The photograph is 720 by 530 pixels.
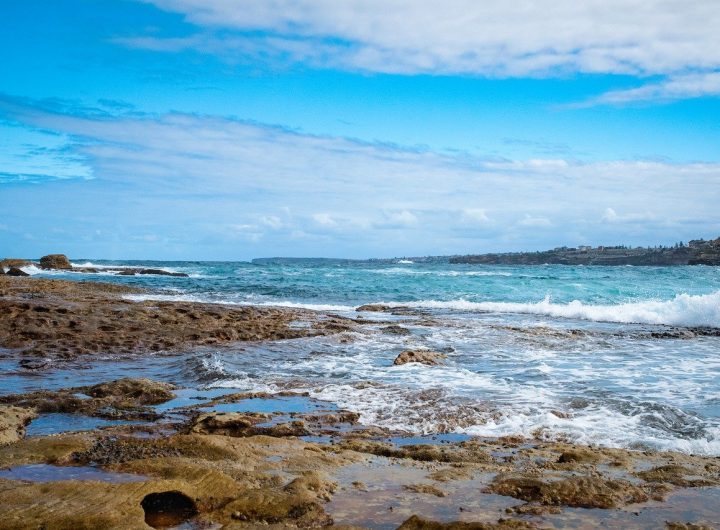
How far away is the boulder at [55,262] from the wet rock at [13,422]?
58.1 meters

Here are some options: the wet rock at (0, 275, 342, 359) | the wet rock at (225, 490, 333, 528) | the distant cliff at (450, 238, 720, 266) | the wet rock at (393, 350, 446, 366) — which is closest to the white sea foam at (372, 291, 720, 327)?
the wet rock at (0, 275, 342, 359)

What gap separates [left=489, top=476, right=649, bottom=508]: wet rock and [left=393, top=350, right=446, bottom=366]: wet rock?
6713 millimetres

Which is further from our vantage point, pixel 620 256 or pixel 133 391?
pixel 620 256

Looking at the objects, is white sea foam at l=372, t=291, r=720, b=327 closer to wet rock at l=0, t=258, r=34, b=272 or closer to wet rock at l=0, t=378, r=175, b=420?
wet rock at l=0, t=378, r=175, b=420

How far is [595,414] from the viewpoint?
8.06 meters

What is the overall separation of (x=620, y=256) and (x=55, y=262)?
8580 centimetres

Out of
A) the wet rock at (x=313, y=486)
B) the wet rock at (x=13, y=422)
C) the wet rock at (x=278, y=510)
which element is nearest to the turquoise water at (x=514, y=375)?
the wet rock at (x=313, y=486)

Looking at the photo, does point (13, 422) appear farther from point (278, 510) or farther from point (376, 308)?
point (376, 308)

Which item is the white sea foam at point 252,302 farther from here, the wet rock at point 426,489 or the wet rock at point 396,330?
the wet rock at point 426,489

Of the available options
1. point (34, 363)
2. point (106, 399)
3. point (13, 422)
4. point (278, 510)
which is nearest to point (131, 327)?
point (34, 363)

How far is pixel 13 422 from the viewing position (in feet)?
21.8

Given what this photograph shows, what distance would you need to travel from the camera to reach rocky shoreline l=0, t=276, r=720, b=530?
417 cm

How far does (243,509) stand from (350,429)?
3.07 metres

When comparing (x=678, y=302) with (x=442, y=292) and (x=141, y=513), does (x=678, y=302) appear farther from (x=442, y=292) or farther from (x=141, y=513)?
(x=141, y=513)
